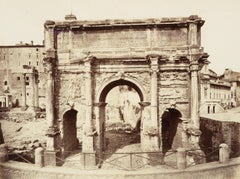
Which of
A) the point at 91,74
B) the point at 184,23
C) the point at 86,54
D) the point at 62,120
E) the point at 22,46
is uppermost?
the point at 22,46

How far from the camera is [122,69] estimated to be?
13.4 meters

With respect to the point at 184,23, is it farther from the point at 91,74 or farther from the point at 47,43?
the point at 47,43

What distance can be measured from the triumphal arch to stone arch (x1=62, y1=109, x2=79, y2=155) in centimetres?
21

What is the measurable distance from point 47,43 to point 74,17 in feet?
8.27

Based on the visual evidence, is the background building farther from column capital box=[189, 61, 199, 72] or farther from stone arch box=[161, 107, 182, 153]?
column capital box=[189, 61, 199, 72]

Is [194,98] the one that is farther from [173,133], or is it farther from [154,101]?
[173,133]

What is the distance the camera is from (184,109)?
532 inches

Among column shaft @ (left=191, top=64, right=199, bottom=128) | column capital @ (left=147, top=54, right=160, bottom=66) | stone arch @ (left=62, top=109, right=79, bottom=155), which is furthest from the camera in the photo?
stone arch @ (left=62, top=109, right=79, bottom=155)

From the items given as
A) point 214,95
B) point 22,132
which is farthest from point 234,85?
point 22,132

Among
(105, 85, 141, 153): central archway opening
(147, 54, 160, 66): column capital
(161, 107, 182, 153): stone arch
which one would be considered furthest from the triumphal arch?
(105, 85, 141, 153): central archway opening

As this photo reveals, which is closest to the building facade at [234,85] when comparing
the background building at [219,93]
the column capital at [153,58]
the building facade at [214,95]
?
the background building at [219,93]

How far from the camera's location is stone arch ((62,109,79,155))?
551 inches

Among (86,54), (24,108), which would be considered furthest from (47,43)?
(24,108)

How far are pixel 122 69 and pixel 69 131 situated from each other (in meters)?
4.91
